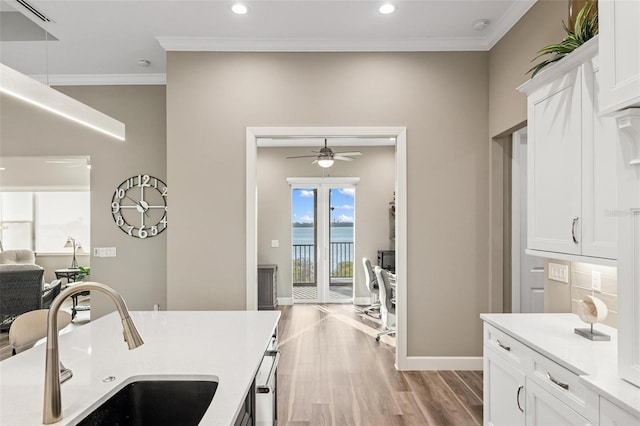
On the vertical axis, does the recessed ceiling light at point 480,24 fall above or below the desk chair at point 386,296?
above

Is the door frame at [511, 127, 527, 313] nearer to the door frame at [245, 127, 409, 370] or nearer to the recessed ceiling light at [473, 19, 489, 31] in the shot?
the door frame at [245, 127, 409, 370]

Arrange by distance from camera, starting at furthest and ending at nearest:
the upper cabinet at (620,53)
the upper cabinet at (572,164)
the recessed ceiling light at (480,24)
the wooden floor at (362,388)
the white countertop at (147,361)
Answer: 1. the recessed ceiling light at (480,24)
2. the wooden floor at (362,388)
3. the upper cabinet at (572,164)
4. the upper cabinet at (620,53)
5. the white countertop at (147,361)

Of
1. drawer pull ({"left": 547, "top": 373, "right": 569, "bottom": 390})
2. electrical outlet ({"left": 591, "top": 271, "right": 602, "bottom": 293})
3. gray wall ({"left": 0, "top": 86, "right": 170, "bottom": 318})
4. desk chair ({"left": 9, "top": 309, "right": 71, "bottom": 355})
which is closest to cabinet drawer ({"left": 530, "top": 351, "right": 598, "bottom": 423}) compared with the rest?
drawer pull ({"left": 547, "top": 373, "right": 569, "bottom": 390})

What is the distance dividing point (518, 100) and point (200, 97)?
2.84 meters

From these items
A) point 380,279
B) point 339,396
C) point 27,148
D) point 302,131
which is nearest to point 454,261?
point 380,279

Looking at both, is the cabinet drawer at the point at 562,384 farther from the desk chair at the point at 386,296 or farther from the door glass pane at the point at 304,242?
the door glass pane at the point at 304,242

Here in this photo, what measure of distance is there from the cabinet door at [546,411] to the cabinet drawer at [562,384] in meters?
0.03

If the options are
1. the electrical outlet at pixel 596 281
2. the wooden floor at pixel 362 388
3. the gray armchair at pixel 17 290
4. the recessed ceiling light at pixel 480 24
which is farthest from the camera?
the gray armchair at pixel 17 290

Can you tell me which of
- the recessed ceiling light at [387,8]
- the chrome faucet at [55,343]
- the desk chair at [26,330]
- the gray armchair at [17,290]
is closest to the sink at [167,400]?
the chrome faucet at [55,343]

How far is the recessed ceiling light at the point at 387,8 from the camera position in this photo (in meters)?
2.88

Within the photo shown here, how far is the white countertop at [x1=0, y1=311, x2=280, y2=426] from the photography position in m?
1.10

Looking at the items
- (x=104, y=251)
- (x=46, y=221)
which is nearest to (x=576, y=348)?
(x=104, y=251)

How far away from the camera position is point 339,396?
3.00 metres

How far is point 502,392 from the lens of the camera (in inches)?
81.5
